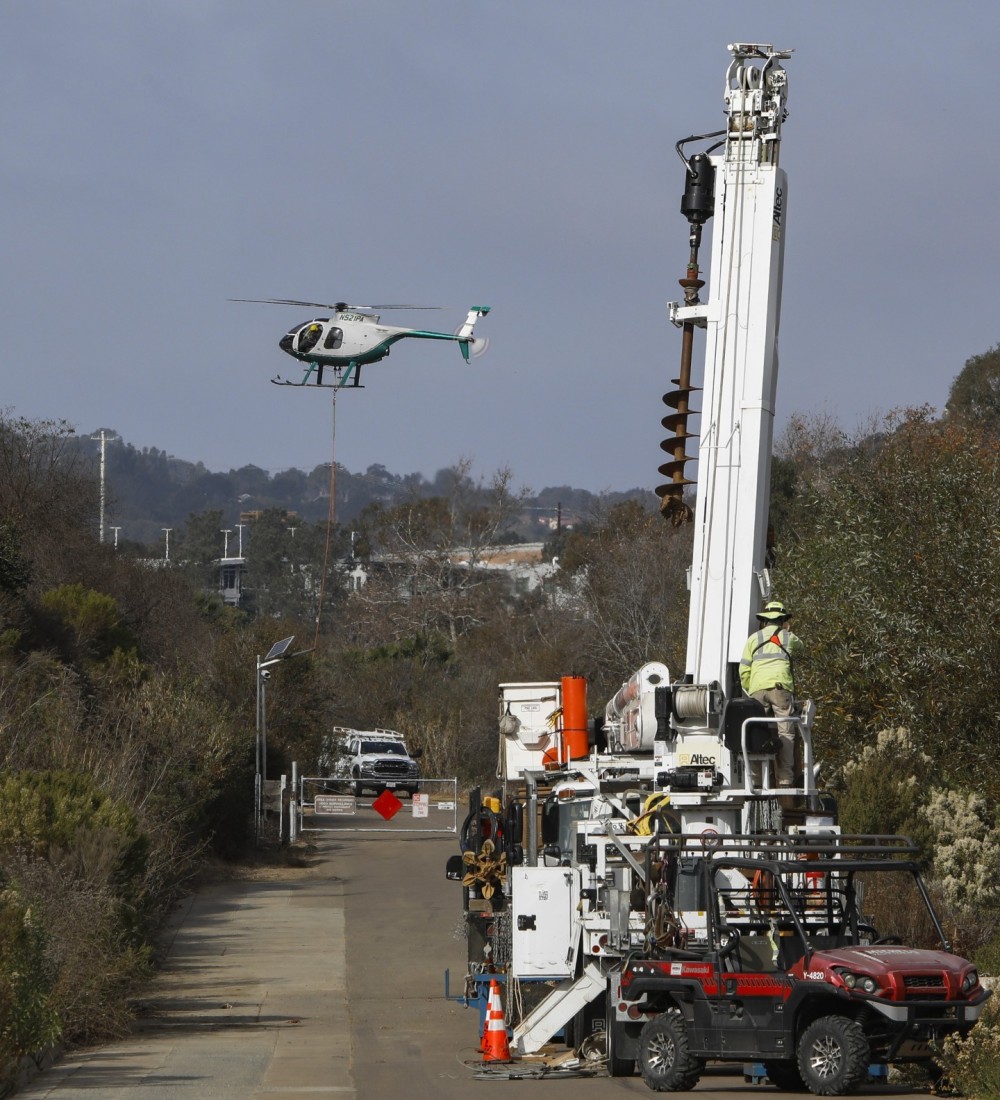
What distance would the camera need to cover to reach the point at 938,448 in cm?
3300

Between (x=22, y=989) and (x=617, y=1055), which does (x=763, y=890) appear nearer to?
(x=617, y=1055)

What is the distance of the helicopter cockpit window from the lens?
2858cm

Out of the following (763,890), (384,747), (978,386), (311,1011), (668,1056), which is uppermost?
(978,386)

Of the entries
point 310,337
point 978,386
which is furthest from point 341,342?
point 978,386

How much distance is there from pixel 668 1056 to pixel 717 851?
150 cm

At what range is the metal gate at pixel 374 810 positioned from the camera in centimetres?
3588

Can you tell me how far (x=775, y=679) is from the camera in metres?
13.3

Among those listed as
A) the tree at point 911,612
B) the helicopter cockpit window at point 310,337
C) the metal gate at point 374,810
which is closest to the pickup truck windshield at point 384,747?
the metal gate at point 374,810

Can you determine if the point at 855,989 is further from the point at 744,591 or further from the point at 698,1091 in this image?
the point at 744,591

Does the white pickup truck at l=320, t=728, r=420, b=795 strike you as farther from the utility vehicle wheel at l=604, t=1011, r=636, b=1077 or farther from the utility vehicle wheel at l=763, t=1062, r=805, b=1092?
the utility vehicle wheel at l=763, t=1062, r=805, b=1092

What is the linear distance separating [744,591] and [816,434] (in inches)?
1971

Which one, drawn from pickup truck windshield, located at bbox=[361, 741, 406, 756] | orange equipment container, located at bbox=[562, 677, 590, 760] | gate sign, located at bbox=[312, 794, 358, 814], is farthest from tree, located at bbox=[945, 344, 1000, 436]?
orange equipment container, located at bbox=[562, 677, 590, 760]

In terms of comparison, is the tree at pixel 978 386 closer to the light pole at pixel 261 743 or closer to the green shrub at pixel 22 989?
the light pole at pixel 261 743

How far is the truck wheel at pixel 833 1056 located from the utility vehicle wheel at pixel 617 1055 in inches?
70.5
